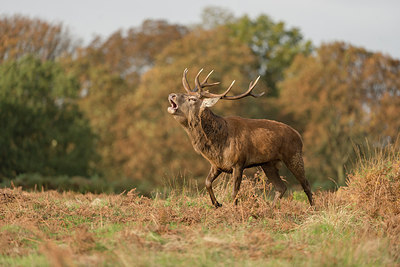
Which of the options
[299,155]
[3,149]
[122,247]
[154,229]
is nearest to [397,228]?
[299,155]

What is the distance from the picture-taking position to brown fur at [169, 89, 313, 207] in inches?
389

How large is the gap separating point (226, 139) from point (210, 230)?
8.41 feet

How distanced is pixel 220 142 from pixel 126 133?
25.6 m

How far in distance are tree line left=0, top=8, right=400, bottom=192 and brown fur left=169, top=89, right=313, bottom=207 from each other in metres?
15.9

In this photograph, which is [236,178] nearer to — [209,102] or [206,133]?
[206,133]

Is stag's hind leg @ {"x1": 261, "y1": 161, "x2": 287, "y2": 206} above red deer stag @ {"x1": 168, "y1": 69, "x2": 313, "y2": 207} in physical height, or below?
below

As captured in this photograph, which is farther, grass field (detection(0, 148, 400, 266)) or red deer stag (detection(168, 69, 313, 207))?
red deer stag (detection(168, 69, 313, 207))

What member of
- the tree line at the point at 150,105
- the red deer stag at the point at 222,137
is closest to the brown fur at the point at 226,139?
the red deer stag at the point at 222,137

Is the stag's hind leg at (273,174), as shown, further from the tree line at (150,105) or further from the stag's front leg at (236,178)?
the tree line at (150,105)

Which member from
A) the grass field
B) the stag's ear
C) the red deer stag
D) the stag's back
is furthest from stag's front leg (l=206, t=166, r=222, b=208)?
the stag's ear

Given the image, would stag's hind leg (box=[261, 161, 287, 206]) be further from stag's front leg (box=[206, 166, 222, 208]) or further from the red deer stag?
stag's front leg (box=[206, 166, 222, 208])

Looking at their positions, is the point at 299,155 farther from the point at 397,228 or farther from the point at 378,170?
the point at 397,228

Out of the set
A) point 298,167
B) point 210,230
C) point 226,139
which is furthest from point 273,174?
point 210,230

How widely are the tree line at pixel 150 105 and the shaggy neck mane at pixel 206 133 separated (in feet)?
53.4
